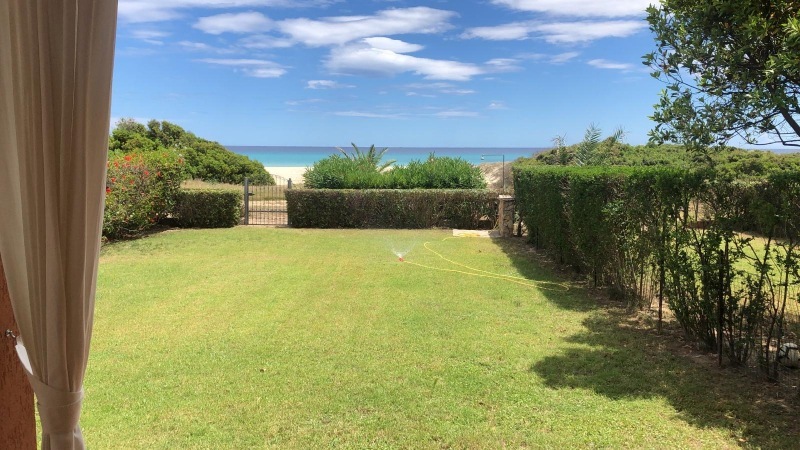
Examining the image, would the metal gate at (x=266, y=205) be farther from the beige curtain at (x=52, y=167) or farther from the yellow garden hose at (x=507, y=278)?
the beige curtain at (x=52, y=167)

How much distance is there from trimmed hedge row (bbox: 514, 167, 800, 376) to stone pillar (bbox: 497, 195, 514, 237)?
18.5ft

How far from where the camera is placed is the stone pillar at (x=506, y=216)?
12.7 meters

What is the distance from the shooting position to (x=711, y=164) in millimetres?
4750

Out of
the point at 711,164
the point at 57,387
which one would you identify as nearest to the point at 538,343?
the point at 711,164

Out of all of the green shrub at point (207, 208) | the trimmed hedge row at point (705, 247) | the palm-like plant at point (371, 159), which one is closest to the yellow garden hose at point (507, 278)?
the trimmed hedge row at point (705, 247)

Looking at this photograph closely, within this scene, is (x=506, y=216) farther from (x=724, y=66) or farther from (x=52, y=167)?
(x=52, y=167)

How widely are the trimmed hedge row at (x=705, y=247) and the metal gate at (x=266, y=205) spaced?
33.8 ft

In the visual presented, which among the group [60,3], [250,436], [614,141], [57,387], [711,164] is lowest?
[250,436]

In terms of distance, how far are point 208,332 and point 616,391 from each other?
4022mm

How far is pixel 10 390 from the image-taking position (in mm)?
1826

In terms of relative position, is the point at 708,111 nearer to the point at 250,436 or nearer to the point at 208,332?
the point at 250,436

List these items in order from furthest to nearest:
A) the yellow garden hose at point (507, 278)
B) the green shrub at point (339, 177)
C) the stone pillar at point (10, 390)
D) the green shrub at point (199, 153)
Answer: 1. the green shrub at point (199, 153)
2. the green shrub at point (339, 177)
3. the yellow garden hose at point (507, 278)
4. the stone pillar at point (10, 390)

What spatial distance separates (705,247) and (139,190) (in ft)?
39.5

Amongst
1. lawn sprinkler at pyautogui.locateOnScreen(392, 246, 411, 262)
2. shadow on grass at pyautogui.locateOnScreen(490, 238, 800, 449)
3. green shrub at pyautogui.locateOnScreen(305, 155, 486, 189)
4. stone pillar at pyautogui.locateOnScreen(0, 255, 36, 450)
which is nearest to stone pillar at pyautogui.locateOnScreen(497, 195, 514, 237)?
green shrub at pyautogui.locateOnScreen(305, 155, 486, 189)
